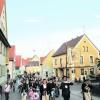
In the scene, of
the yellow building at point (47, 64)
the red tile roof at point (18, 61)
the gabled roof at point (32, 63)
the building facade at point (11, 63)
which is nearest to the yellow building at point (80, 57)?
the building facade at point (11, 63)

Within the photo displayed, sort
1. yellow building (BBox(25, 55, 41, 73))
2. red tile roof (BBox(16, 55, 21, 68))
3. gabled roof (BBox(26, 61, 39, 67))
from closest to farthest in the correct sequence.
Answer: red tile roof (BBox(16, 55, 21, 68)) < yellow building (BBox(25, 55, 41, 73)) < gabled roof (BBox(26, 61, 39, 67))

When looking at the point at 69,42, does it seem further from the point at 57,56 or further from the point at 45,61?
the point at 45,61

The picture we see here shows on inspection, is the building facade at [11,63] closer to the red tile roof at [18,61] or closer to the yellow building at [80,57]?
the yellow building at [80,57]

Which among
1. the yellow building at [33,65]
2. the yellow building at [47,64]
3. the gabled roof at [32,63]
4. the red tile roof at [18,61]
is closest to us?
the yellow building at [47,64]

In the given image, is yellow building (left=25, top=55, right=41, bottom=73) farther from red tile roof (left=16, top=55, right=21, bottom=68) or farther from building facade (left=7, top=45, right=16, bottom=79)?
building facade (left=7, top=45, right=16, bottom=79)

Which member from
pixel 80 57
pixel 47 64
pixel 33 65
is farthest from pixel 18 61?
pixel 80 57

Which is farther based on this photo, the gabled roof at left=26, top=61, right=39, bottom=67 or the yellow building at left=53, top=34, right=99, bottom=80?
the gabled roof at left=26, top=61, right=39, bottom=67

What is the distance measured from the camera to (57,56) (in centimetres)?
9119

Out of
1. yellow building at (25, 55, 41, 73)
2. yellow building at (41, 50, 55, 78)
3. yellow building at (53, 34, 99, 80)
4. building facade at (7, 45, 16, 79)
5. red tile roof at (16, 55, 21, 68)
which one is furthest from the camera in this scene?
yellow building at (25, 55, 41, 73)

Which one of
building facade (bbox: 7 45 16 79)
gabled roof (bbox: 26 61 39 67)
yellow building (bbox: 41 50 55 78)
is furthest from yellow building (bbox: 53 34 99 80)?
gabled roof (bbox: 26 61 39 67)

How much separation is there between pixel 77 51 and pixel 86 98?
5897 centimetres

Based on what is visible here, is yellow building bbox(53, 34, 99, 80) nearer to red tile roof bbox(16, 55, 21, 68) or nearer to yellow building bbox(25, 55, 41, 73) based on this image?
red tile roof bbox(16, 55, 21, 68)

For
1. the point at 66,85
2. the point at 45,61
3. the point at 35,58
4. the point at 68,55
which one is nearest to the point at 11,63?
the point at 68,55

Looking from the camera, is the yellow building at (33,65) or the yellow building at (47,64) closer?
the yellow building at (47,64)
